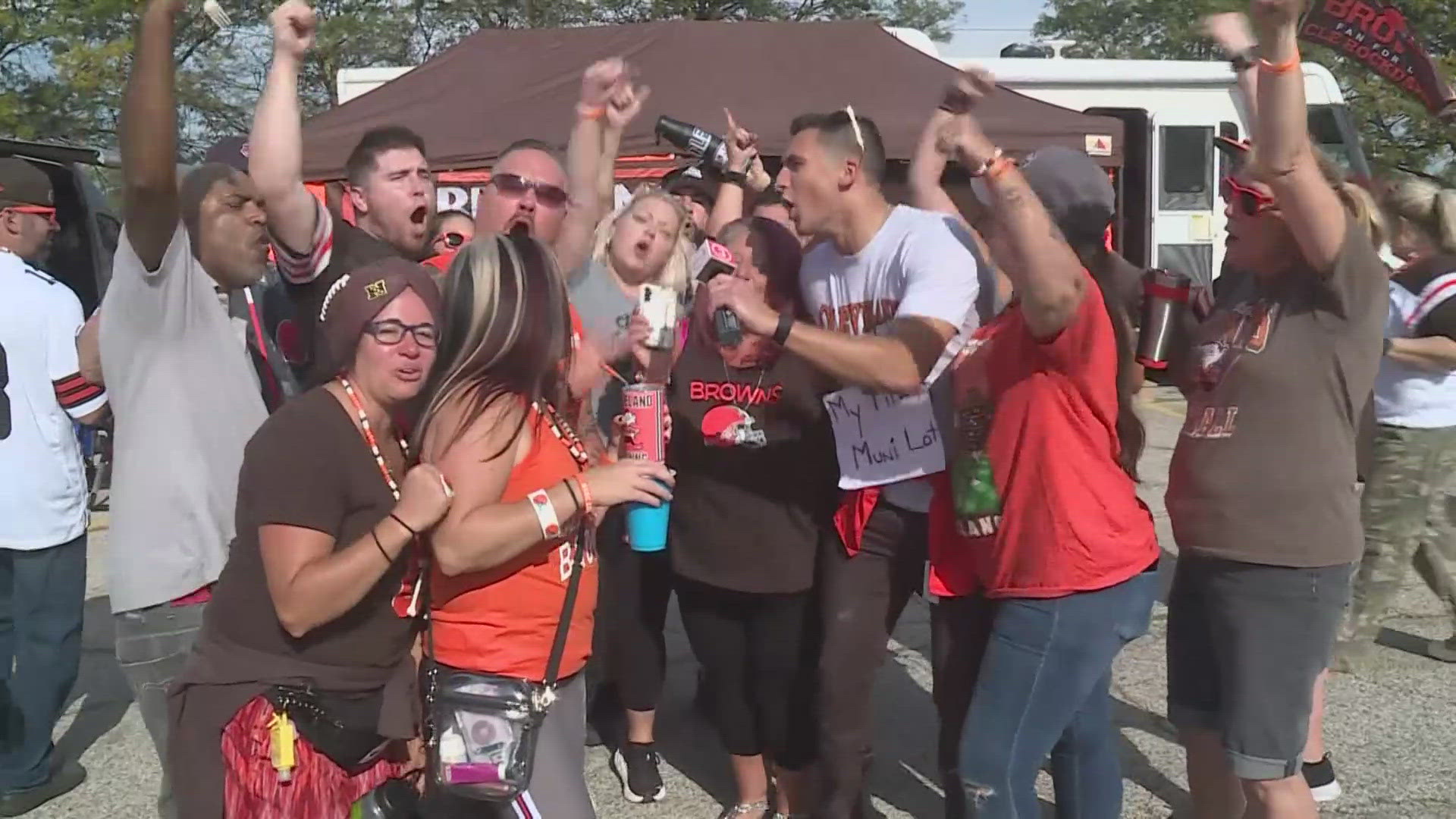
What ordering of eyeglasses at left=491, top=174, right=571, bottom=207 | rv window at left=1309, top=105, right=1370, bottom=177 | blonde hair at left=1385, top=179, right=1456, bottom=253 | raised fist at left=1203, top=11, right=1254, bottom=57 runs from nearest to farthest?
raised fist at left=1203, top=11, right=1254, bottom=57, eyeglasses at left=491, top=174, right=571, bottom=207, blonde hair at left=1385, top=179, right=1456, bottom=253, rv window at left=1309, top=105, right=1370, bottom=177

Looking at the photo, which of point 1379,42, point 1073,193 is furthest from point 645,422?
point 1379,42

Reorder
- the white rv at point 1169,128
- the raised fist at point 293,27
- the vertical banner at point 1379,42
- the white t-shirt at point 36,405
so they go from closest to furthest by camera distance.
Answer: the raised fist at point 293,27, the white t-shirt at point 36,405, the vertical banner at point 1379,42, the white rv at point 1169,128

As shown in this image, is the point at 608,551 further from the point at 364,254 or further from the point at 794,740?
the point at 364,254

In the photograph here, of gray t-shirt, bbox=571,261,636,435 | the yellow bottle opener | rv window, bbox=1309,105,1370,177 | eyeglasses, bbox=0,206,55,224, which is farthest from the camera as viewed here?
rv window, bbox=1309,105,1370,177

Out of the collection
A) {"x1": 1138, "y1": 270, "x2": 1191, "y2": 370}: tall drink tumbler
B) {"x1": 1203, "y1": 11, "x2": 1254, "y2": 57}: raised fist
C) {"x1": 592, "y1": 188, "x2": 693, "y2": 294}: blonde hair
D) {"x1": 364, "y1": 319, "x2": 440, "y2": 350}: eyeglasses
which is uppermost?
{"x1": 1203, "y1": 11, "x2": 1254, "y2": 57}: raised fist

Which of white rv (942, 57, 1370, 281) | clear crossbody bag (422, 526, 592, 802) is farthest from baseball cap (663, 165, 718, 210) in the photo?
white rv (942, 57, 1370, 281)

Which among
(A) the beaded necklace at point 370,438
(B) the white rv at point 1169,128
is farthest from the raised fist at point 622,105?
(B) the white rv at point 1169,128

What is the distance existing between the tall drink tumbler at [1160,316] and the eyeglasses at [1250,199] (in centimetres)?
30

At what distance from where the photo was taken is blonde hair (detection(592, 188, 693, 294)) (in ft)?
13.9

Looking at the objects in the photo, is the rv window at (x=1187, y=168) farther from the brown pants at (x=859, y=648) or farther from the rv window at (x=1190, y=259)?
the brown pants at (x=859, y=648)

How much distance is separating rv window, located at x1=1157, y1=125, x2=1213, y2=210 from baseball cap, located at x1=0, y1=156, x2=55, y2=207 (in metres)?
10.4

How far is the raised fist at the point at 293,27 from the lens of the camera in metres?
2.90

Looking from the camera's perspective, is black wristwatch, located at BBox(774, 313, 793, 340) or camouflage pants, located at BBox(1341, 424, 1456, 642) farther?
camouflage pants, located at BBox(1341, 424, 1456, 642)

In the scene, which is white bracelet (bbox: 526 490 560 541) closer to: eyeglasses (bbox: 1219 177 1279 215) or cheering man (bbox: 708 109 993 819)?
cheering man (bbox: 708 109 993 819)
